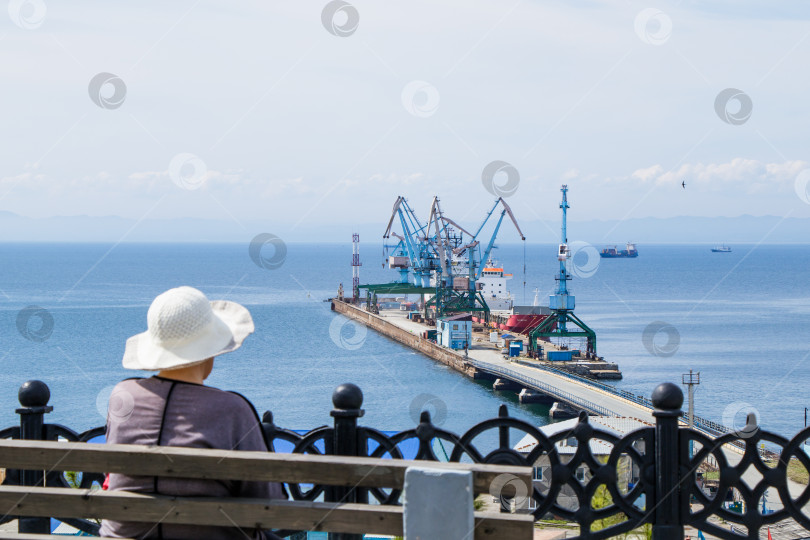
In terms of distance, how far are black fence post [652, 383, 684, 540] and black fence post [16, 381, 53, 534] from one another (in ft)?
10.6

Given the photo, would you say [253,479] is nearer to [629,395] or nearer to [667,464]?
[667,464]

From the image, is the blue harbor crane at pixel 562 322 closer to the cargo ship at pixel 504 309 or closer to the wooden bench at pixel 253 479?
the cargo ship at pixel 504 309

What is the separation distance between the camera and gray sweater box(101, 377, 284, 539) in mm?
3221

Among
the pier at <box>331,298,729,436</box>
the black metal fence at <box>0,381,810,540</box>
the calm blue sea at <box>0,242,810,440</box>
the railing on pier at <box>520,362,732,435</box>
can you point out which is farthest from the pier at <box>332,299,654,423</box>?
the black metal fence at <box>0,381,810,540</box>

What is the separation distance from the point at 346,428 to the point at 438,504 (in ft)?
3.85

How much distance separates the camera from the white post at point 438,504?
3004mm

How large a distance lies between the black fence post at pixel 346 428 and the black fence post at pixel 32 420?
1.65 m

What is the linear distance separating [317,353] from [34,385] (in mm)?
67568

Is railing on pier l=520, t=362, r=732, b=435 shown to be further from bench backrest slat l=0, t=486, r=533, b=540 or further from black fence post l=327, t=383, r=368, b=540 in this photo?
bench backrest slat l=0, t=486, r=533, b=540

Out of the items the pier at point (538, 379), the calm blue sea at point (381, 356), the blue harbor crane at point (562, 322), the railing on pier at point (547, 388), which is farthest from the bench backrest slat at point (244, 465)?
the blue harbor crane at point (562, 322)

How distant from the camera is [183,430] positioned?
323 cm

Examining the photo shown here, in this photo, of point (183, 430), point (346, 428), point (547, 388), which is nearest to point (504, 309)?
point (547, 388)

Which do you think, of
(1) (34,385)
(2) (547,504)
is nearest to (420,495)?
(2) (547,504)

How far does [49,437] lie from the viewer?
470 cm
